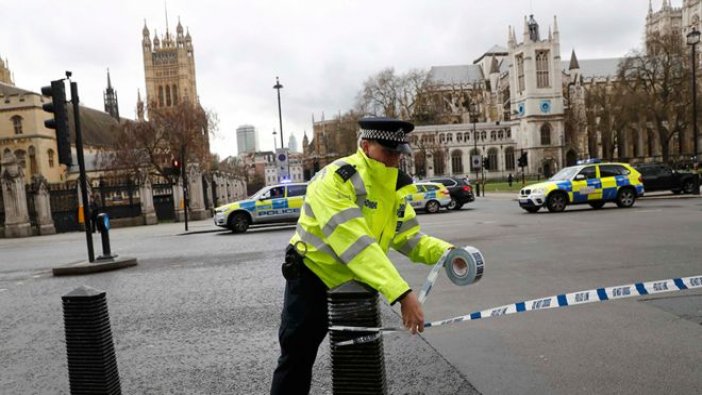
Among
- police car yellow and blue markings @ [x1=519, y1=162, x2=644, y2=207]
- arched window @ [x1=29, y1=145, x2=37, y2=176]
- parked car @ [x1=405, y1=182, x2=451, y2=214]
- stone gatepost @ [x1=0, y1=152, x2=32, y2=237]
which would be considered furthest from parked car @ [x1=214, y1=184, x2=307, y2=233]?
arched window @ [x1=29, y1=145, x2=37, y2=176]

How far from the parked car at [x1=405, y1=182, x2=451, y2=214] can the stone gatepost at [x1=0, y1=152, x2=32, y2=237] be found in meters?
18.9

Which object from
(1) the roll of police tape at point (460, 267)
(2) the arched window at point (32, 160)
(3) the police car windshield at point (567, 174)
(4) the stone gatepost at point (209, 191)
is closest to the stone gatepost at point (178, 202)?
(4) the stone gatepost at point (209, 191)

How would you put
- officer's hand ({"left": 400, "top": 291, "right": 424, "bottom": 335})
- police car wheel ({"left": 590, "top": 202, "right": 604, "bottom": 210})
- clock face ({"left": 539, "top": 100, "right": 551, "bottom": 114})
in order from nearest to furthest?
officer's hand ({"left": 400, "top": 291, "right": 424, "bottom": 335})
police car wheel ({"left": 590, "top": 202, "right": 604, "bottom": 210})
clock face ({"left": 539, "top": 100, "right": 551, "bottom": 114})

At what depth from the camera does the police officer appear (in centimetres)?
237

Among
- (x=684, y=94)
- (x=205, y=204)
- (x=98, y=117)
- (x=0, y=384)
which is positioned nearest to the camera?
(x=0, y=384)

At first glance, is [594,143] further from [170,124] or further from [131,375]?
[131,375]

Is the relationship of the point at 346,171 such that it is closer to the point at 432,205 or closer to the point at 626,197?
the point at 626,197

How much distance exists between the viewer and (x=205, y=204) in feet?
110

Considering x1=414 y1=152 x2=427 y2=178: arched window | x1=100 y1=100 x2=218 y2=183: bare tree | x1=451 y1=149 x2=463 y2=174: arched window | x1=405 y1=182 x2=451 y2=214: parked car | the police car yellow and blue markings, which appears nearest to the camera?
the police car yellow and blue markings

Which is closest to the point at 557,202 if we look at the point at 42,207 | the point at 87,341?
the point at 87,341

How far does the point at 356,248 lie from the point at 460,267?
24.8 inches

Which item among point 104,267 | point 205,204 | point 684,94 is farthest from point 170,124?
point 684,94

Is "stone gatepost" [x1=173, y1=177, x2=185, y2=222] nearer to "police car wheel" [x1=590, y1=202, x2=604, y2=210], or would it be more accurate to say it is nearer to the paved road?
the paved road

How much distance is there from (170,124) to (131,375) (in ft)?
120
